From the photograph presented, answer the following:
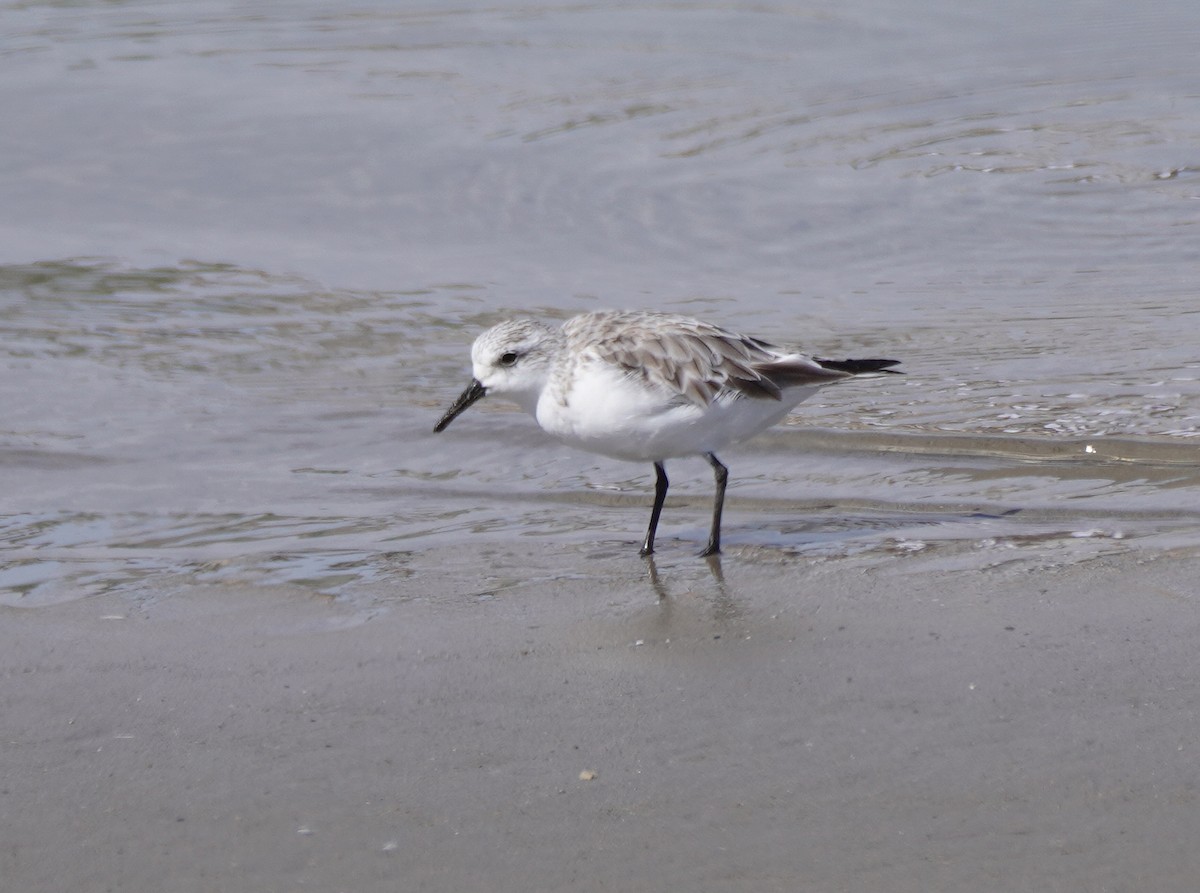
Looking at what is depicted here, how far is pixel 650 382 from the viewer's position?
5418 millimetres

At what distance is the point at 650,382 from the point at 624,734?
189cm

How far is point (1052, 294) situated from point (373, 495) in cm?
445

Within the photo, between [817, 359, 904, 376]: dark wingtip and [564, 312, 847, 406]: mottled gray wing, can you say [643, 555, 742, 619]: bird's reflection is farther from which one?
[817, 359, 904, 376]: dark wingtip

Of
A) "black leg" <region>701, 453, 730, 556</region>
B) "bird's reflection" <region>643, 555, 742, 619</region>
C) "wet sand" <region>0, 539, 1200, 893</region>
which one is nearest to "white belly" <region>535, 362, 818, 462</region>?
"black leg" <region>701, 453, 730, 556</region>

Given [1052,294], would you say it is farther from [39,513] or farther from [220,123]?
[220,123]

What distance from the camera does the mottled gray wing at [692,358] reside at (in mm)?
5445

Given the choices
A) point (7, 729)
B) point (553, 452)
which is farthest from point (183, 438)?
point (7, 729)

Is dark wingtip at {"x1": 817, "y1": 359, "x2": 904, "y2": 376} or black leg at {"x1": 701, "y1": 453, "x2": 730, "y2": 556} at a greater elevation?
dark wingtip at {"x1": 817, "y1": 359, "x2": 904, "y2": 376}

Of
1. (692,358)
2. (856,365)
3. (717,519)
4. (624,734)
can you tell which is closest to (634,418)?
(692,358)

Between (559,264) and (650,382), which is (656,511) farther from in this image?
(559,264)

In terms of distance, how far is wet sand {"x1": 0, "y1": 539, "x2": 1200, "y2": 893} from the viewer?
3174 mm

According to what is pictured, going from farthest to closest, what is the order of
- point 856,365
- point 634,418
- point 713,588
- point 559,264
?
point 559,264 < point 856,365 < point 634,418 < point 713,588

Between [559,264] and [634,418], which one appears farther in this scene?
[559,264]

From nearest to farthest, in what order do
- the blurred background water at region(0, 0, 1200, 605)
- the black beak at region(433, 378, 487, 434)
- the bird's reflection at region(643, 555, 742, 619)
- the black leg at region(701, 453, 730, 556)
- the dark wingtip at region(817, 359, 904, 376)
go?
the bird's reflection at region(643, 555, 742, 619) → the black leg at region(701, 453, 730, 556) → the dark wingtip at region(817, 359, 904, 376) → the black beak at region(433, 378, 487, 434) → the blurred background water at region(0, 0, 1200, 605)
